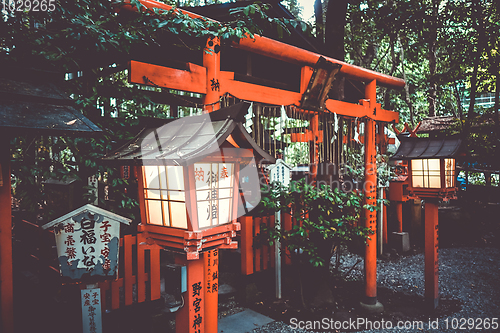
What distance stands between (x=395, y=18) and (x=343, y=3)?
196 centimetres

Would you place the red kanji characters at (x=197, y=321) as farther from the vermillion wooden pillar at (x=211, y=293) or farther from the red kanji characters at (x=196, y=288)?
the vermillion wooden pillar at (x=211, y=293)

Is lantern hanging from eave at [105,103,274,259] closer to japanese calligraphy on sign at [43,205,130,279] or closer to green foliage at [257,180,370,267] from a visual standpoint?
japanese calligraphy on sign at [43,205,130,279]

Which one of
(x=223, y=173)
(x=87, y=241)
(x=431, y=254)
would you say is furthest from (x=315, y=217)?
(x=87, y=241)

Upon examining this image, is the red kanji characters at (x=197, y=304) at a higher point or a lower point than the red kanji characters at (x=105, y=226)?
lower

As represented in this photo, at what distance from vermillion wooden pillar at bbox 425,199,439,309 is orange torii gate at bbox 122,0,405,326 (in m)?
1.24

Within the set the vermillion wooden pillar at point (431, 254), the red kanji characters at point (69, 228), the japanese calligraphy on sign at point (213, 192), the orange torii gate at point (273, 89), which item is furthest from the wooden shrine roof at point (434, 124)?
the red kanji characters at point (69, 228)

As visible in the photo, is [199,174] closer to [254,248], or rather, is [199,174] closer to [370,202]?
[254,248]

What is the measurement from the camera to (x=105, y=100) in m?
5.32

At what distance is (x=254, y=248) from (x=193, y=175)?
4.47 metres

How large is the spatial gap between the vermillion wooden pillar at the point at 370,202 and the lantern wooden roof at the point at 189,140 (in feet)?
15.8

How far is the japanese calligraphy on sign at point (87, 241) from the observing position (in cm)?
373

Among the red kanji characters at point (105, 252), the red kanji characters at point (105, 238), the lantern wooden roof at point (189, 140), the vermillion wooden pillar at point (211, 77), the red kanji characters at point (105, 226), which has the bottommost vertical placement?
the red kanji characters at point (105, 252)

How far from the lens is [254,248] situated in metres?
7.08

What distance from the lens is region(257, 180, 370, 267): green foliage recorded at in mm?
6324
